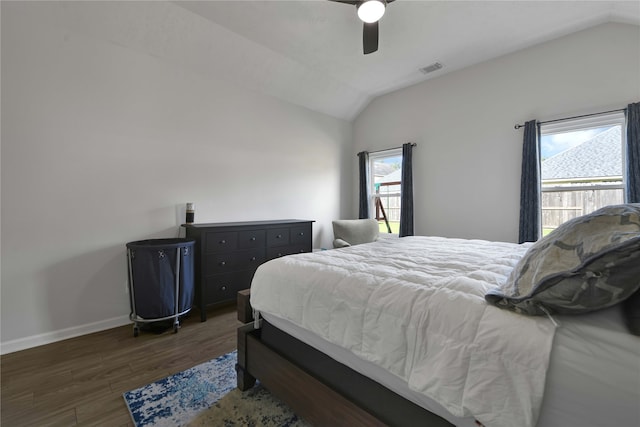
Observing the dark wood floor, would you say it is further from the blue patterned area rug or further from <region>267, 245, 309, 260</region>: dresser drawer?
<region>267, 245, 309, 260</region>: dresser drawer

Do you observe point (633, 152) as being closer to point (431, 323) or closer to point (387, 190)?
point (387, 190)

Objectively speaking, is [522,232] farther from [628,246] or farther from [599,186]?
[628,246]

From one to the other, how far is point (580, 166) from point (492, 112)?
110 centimetres

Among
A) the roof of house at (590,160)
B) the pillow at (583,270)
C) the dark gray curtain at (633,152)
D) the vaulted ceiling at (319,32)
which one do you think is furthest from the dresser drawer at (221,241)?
the dark gray curtain at (633,152)

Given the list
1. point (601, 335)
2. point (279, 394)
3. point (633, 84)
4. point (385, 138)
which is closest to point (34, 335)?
point (279, 394)

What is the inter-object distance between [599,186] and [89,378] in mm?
4736

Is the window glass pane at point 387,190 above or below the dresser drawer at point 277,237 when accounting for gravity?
above

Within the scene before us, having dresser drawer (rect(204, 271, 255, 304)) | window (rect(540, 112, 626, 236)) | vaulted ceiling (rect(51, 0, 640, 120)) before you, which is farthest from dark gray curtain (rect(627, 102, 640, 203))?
dresser drawer (rect(204, 271, 255, 304))

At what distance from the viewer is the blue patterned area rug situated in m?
1.38

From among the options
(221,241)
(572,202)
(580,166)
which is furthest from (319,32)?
(572,202)

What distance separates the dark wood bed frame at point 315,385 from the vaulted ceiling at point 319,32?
2721 mm

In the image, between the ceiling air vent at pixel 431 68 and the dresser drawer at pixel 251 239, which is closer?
the dresser drawer at pixel 251 239

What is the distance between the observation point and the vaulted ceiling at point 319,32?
2.40 metres

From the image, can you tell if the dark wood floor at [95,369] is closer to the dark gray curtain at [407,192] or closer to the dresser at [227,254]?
the dresser at [227,254]
